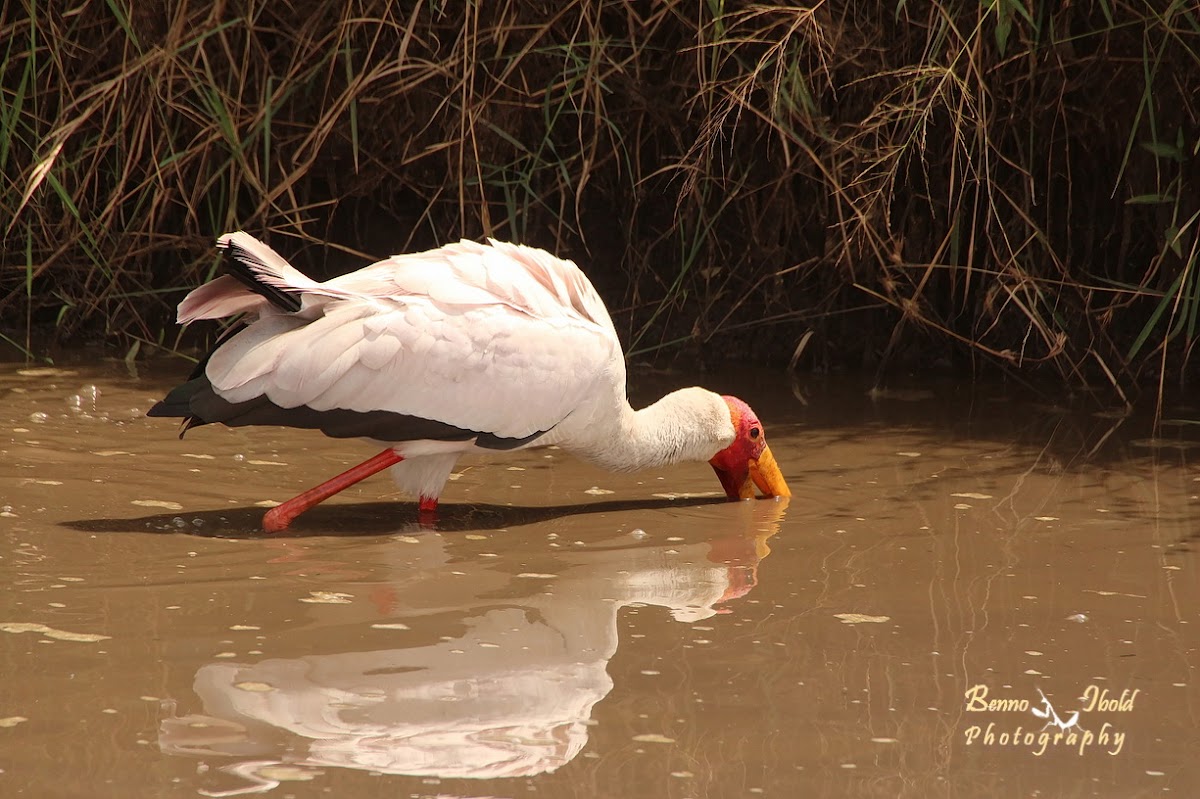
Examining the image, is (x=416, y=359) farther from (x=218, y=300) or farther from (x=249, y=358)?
(x=218, y=300)

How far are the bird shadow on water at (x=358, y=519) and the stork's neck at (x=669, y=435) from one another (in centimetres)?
14

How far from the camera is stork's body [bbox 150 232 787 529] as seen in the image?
429 cm

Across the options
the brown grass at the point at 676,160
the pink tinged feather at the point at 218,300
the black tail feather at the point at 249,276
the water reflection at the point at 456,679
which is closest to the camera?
the water reflection at the point at 456,679

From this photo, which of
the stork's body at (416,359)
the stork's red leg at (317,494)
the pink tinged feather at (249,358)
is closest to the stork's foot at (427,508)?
the stork's body at (416,359)

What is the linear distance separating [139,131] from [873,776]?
490 centimetres

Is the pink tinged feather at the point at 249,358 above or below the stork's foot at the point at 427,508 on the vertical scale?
above

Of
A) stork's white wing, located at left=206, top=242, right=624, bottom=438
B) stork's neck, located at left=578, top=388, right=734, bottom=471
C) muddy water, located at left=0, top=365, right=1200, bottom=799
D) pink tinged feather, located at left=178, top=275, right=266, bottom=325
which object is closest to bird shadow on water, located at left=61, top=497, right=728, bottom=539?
muddy water, located at left=0, top=365, right=1200, bottom=799

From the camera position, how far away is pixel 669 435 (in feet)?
16.4

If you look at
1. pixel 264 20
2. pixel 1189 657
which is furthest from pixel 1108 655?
pixel 264 20

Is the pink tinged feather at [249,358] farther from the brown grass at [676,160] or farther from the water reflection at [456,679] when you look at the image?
the brown grass at [676,160]

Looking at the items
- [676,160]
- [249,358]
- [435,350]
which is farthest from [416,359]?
[676,160]

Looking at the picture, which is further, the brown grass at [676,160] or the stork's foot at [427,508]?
the brown grass at [676,160]

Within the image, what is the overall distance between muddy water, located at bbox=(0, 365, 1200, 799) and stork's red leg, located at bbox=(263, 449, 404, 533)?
0.31ft

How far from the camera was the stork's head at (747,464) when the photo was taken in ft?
16.3
